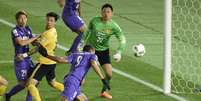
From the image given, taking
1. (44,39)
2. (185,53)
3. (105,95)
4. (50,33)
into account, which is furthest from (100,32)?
(185,53)

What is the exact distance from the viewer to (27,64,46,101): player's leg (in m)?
12.6

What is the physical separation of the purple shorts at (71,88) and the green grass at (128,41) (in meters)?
2.69

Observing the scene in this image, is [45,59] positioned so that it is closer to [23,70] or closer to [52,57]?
[23,70]

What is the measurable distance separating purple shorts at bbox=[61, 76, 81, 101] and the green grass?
106 inches

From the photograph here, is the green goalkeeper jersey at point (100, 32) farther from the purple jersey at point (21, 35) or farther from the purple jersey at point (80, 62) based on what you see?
the purple jersey at point (80, 62)

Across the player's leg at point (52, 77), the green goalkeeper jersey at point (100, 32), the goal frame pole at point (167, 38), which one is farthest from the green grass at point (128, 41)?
the green goalkeeper jersey at point (100, 32)

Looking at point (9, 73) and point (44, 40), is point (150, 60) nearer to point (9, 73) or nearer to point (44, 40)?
point (9, 73)

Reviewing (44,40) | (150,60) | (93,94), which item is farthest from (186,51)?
(44,40)

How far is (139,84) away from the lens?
16156mm

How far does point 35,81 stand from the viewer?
12688mm

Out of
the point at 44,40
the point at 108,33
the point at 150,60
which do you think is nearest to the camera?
the point at 44,40

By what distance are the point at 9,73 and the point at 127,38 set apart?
6411 mm

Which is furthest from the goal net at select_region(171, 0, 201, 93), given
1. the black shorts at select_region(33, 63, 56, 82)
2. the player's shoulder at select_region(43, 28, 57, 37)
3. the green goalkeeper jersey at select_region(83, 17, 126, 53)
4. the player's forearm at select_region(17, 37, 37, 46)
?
the player's forearm at select_region(17, 37, 37, 46)

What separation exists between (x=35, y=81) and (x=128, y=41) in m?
9.33
